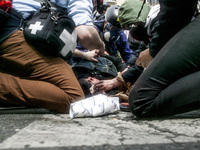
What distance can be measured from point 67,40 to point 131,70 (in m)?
0.78

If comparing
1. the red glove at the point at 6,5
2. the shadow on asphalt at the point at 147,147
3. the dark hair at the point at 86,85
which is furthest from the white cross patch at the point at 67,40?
the shadow on asphalt at the point at 147,147

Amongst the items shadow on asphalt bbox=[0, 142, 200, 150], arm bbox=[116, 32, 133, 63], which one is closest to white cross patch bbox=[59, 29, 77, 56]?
shadow on asphalt bbox=[0, 142, 200, 150]

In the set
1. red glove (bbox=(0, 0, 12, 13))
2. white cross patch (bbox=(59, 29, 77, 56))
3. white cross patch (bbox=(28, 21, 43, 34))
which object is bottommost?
white cross patch (bbox=(59, 29, 77, 56))

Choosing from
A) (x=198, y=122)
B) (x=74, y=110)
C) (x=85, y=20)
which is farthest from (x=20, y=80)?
(x=198, y=122)

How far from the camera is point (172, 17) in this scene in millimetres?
1488

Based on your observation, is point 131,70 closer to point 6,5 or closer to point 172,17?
point 172,17

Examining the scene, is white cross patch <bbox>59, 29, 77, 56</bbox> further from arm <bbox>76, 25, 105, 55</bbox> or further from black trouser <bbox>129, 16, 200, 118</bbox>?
black trouser <bbox>129, 16, 200, 118</bbox>

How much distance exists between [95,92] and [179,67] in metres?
1.11

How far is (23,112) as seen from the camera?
1.81 m

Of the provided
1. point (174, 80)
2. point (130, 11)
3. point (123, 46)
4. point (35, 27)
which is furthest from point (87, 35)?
point (123, 46)

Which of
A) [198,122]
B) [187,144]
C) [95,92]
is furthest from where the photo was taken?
[95,92]

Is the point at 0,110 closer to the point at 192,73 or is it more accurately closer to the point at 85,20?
the point at 85,20

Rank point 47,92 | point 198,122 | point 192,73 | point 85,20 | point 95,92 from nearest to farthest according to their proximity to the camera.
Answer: point 198,122, point 192,73, point 47,92, point 85,20, point 95,92

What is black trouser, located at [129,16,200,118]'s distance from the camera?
144cm
